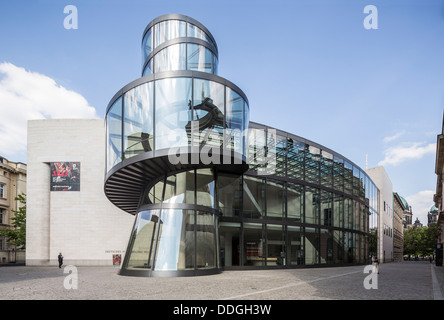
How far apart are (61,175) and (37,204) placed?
12.4 ft

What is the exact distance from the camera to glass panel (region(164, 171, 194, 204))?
→ 64.8 feet

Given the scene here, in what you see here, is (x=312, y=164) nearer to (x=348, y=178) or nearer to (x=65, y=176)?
(x=348, y=178)

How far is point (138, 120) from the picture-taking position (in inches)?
740

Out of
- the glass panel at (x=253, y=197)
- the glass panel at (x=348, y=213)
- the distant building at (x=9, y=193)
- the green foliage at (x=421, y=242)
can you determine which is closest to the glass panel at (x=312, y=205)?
the glass panel at (x=253, y=197)

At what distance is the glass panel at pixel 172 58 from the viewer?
2422 centimetres

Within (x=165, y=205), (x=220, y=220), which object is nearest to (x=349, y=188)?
(x=220, y=220)

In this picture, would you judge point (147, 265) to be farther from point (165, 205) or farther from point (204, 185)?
point (204, 185)

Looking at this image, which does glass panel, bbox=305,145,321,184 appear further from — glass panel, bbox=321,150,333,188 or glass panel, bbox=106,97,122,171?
glass panel, bbox=106,97,122,171

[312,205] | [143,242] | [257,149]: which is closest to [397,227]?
[312,205]

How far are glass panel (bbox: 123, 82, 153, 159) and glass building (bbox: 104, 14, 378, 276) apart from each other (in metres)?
0.05

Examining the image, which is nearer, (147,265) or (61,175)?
(147,265)

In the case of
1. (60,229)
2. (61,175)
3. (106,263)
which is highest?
(61,175)
